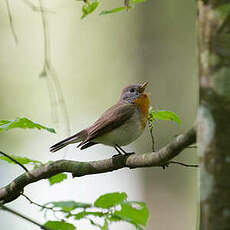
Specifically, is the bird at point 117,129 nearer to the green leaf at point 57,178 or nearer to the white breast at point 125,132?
the white breast at point 125,132

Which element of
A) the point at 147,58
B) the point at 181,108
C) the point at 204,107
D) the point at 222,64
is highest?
the point at 222,64

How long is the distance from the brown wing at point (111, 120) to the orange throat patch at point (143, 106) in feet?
0.26

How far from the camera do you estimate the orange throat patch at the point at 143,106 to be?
4.58 metres

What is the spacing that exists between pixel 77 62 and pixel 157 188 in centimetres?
469

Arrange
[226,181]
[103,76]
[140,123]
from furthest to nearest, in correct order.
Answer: [103,76]
[140,123]
[226,181]

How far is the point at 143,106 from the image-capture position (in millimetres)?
4734

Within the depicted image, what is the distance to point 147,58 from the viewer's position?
6.45 m

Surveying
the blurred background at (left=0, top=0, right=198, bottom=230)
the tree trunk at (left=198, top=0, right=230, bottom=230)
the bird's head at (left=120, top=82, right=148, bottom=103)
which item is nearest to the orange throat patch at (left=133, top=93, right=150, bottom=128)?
the bird's head at (left=120, top=82, right=148, bottom=103)

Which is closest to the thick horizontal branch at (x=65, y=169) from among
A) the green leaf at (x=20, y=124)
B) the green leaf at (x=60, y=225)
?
the green leaf at (x=20, y=124)

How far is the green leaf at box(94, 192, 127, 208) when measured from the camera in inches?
85.0

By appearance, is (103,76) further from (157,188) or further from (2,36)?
(157,188)

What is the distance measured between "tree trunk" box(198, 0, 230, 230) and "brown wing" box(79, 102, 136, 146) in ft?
9.06

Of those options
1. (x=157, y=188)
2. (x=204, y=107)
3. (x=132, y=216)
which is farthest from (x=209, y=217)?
(x=157, y=188)

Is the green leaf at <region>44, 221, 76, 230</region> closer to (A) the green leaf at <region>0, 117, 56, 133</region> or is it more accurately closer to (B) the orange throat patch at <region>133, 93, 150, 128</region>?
(A) the green leaf at <region>0, 117, 56, 133</region>
